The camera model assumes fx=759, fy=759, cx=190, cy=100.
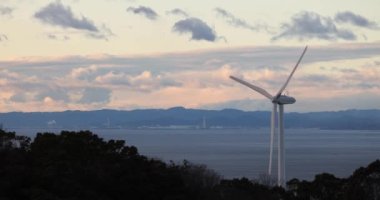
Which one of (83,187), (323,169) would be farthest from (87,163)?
(323,169)

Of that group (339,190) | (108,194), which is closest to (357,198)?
(339,190)

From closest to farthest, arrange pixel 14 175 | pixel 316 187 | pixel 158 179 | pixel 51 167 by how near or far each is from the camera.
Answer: pixel 14 175
pixel 51 167
pixel 158 179
pixel 316 187

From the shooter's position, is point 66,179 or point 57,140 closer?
point 66,179

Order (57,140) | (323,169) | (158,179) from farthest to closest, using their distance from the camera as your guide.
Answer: (323,169), (57,140), (158,179)

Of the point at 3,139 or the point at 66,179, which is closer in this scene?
the point at 66,179

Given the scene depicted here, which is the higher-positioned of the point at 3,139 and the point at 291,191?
the point at 3,139

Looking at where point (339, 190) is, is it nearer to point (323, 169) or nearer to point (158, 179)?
point (158, 179)

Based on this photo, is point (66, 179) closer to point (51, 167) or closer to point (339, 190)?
point (51, 167)

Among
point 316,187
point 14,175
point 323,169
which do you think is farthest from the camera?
point 323,169

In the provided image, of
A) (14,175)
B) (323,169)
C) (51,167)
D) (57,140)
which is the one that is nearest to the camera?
(14,175)
